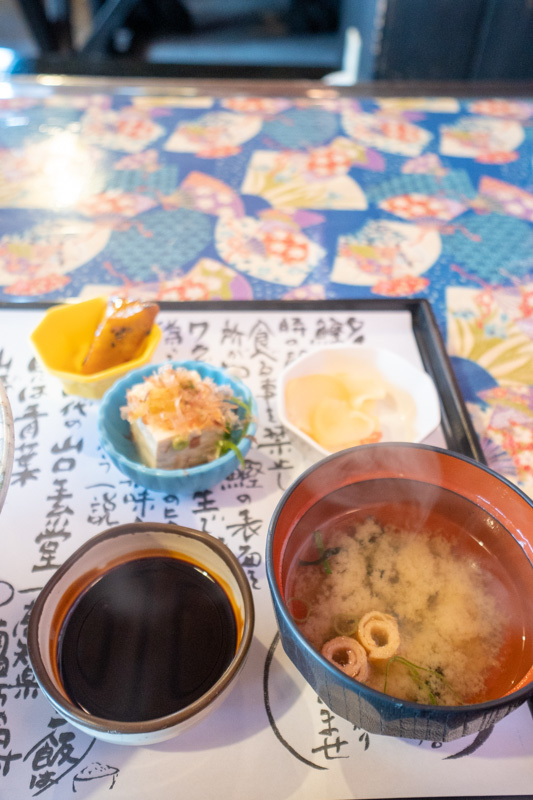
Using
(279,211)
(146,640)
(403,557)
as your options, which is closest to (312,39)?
(279,211)

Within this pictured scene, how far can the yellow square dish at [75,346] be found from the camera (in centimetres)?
120

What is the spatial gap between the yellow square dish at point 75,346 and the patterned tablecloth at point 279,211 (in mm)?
85

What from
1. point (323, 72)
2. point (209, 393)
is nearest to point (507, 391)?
point (209, 393)

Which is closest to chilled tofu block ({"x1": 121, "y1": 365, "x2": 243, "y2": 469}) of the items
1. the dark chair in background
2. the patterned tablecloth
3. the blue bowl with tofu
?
the blue bowl with tofu

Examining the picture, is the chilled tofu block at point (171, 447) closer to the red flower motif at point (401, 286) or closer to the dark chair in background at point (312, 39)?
the red flower motif at point (401, 286)

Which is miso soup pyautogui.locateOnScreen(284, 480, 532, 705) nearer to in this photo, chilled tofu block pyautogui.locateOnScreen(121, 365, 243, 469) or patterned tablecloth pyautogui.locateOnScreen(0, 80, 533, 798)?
patterned tablecloth pyautogui.locateOnScreen(0, 80, 533, 798)

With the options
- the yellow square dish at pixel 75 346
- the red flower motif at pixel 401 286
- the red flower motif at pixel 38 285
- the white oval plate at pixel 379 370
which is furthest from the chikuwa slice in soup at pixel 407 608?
the red flower motif at pixel 38 285

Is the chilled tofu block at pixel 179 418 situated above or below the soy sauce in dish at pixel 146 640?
above

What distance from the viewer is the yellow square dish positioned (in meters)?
1.20

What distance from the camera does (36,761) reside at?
79 centimetres

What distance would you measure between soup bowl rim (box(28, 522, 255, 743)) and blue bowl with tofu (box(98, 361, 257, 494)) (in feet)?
0.50

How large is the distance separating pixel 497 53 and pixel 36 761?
384 cm

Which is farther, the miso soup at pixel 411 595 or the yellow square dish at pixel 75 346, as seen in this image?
the yellow square dish at pixel 75 346

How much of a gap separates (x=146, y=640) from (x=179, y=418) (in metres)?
0.38
